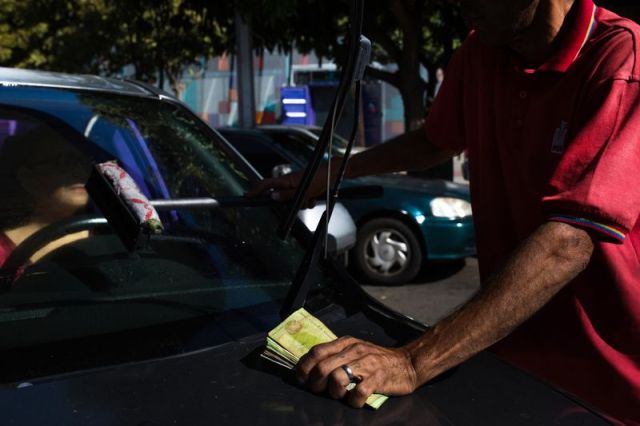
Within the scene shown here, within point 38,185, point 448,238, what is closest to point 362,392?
point 38,185

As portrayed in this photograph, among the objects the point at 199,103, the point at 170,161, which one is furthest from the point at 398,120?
the point at 170,161

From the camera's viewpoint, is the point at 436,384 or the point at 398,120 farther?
the point at 398,120

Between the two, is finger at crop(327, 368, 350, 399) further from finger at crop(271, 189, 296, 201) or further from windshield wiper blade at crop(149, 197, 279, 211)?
finger at crop(271, 189, 296, 201)

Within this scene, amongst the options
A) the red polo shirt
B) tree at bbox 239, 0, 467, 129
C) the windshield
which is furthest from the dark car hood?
tree at bbox 239, 0, 467, 129

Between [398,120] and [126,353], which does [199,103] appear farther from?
[126,353]

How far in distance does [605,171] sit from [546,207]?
135 millimetres

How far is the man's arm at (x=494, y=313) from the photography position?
151 cm

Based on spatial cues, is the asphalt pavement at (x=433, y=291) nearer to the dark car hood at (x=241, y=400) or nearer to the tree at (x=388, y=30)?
the tree at (x=388, y=30)

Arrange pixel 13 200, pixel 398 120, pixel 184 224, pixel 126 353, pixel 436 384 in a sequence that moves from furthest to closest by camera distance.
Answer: pixel 398 120 → pixel 184 224 → pixel 13 200 → pixel 126 353 → pixel 436 384

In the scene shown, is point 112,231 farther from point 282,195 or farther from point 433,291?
point 433,291

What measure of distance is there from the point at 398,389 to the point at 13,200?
1.38 meters

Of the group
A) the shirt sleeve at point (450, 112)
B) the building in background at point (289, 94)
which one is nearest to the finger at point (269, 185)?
the shirt sleeve at point (450, 112)

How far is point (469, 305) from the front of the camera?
1.55 metres

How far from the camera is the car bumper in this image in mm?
6773
